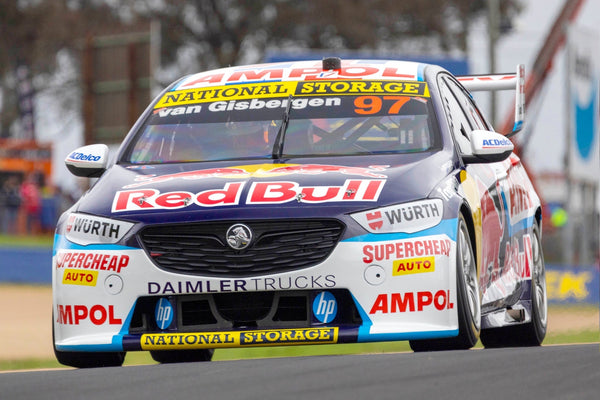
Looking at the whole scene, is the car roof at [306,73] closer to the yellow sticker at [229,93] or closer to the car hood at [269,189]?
the yellow sticker at [229,93]

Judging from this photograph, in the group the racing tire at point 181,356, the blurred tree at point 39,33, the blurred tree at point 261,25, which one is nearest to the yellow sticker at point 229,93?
the racing tire at point 181,356

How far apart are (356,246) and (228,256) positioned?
56 cm

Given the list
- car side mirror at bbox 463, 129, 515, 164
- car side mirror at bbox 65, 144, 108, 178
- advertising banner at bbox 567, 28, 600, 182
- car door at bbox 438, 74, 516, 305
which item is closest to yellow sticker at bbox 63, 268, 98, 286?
car side mirror at bbox 65, 144, 108, 178

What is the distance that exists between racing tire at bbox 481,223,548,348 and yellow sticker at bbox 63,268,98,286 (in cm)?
278

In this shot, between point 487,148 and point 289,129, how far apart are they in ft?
3.30

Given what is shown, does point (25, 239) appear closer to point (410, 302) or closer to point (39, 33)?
point (39, 33)

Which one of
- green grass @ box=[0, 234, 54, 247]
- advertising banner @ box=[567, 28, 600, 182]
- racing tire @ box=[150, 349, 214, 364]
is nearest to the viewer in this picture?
racing tire @ box=[150, 349, 214, 364]

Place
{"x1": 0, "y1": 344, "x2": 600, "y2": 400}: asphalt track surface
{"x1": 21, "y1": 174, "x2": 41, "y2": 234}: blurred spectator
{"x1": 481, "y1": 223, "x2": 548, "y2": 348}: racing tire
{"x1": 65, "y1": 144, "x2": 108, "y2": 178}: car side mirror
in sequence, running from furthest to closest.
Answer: {"x1": 21, "y1": 174, "x2": 41, "y2": 234}: blurred spectator → {"x1": 481, "y1": 223, "x2": 548, "y2": 348}: racing tire → {"x1": 65, "y1": 144, "x2": 108, "y2": 178}: car side mirror → {"x1": 0, "y1": 344, "x2": 600, "y2": 400}: asphalt track surface

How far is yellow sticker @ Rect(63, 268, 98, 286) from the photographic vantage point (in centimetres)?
679

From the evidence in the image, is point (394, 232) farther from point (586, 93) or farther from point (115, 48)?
point (115, 48)

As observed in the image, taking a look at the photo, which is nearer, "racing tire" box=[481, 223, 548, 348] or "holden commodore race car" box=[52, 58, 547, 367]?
"holden commodore race car" box=[52, 58, 547, 367]

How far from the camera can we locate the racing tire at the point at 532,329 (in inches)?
338

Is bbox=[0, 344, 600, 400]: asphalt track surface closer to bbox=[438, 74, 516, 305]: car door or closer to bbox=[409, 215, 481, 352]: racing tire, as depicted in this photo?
bbox=[409, 215, 481, 352]: racing tire

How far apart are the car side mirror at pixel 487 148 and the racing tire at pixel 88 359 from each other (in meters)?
2.01
